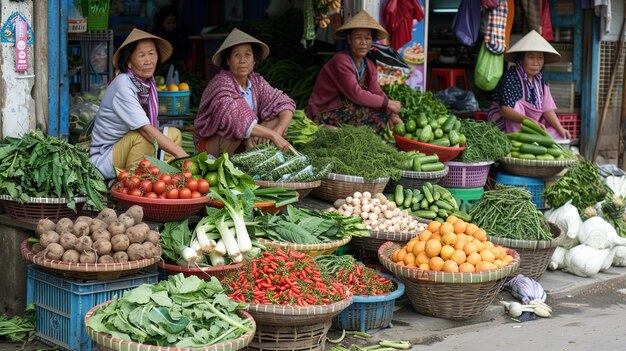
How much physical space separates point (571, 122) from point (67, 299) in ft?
23.8

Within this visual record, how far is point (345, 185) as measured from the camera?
8.09m

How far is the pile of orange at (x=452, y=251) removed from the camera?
A: 22.4 feet

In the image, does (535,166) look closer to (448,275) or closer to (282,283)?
(448,275)

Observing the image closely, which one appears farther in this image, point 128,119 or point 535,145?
point 535,145

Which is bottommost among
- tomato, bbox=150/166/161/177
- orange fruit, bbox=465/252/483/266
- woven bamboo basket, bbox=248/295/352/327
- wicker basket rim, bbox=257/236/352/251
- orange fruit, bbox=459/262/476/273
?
woven bamboo basket, bbox=248/295/352/327

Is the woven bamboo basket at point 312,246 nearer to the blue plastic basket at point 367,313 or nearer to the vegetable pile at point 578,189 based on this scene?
the blue plastic basket at point 367,313

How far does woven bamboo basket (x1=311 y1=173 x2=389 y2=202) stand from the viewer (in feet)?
26.5

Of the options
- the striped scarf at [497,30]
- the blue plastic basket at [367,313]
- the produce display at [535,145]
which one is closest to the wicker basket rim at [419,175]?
the produce display at [535,145]

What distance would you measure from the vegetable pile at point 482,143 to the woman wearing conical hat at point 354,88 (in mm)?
703

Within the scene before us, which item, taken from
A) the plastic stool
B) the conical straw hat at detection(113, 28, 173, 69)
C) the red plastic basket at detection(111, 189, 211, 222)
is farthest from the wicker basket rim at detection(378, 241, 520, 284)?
the plastic stool

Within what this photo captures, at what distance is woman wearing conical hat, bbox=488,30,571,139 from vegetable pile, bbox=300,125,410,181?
2059 millimetres

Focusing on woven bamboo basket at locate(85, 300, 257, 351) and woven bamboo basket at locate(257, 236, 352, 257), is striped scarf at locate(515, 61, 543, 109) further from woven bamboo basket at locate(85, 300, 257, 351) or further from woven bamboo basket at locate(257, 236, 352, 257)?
woven bamboo basket at locate(85, 300, 257, 351)

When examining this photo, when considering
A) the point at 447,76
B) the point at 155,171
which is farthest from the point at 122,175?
the point at 447,76

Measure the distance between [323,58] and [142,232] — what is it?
551 centimetres
